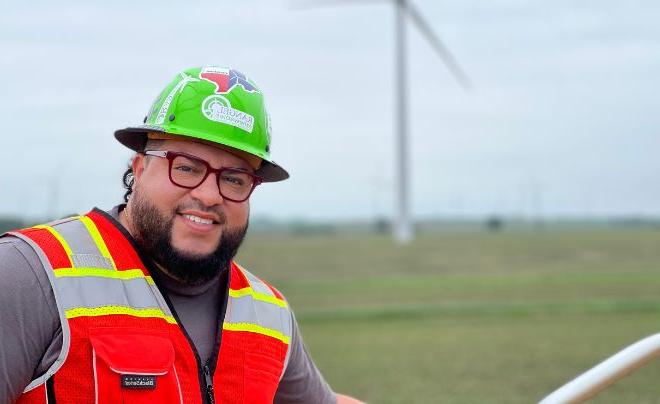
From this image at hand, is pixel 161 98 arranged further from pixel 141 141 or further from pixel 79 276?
pixel 79 276

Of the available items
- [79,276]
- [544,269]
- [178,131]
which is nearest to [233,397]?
[79,276]

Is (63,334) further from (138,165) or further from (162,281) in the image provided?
(138,165)

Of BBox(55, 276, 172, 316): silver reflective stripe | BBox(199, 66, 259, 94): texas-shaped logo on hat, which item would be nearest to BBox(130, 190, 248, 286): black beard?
BBox(55, 276, 172, 316): silver reflective stripe

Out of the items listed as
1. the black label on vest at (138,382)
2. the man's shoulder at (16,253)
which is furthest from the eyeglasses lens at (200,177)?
the black label on vest at (138,382)

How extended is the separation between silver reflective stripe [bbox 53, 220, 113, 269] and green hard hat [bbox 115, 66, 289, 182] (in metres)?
0.37

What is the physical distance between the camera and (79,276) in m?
2.96

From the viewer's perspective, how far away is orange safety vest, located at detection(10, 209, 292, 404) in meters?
2.87

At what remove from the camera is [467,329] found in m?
13.9

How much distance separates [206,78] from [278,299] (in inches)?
33.7

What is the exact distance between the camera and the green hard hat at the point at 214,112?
3.13 metres

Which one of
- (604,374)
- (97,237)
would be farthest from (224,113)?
(604,374)

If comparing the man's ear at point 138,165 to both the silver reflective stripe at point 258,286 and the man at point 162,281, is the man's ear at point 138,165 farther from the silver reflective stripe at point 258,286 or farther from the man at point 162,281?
the silver reflective stripe at point 258,286

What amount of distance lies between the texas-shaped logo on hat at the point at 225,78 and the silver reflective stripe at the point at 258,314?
68 cm

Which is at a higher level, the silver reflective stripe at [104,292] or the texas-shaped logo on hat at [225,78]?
the texas-shaped logo on hat at [225,78]
